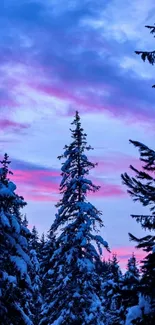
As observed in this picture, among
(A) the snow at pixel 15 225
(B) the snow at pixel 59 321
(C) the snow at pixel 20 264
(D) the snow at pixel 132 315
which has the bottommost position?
(D) the snow at pixel 132 315

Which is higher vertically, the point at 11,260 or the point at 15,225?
the point at 15,225

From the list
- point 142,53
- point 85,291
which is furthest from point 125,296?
point 85,291

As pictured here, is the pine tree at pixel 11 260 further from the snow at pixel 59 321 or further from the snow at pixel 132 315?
the snow at pixel 59 321

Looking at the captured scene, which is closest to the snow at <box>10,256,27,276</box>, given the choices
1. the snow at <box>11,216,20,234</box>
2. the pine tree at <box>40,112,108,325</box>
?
the snow at <box>11,216,20,234</box>

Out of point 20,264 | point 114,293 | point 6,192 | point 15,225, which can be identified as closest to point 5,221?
point 15,225

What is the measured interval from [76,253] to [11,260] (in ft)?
35.8

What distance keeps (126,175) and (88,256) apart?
14.7 metres

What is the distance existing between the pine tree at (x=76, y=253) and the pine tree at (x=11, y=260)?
373 inches

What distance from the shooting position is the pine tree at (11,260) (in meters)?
12.7

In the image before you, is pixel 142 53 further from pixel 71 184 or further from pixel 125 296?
pixel 71 184

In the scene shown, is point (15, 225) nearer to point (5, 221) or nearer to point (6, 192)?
point (5, 221)

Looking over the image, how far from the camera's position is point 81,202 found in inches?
939

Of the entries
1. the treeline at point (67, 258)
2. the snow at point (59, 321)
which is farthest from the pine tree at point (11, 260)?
the snow at point (59, 321)

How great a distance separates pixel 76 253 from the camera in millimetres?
23359
